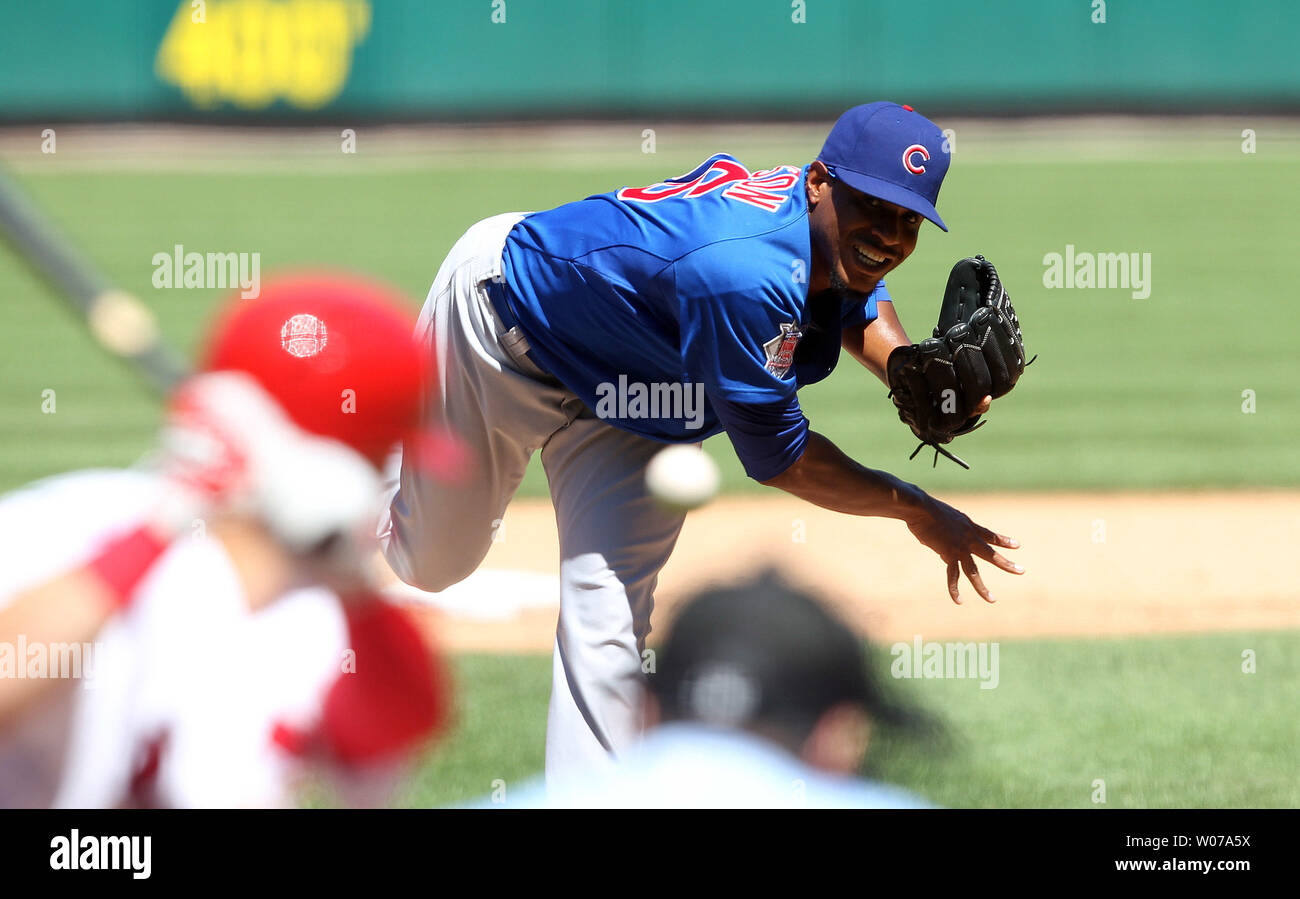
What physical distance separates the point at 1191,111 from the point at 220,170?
1318 centimetres

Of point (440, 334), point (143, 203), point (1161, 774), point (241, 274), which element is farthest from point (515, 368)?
point (143, 203)

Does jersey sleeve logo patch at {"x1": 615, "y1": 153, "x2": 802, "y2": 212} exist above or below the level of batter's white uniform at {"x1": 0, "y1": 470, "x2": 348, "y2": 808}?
above

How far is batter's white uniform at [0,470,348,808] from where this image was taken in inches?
53.9

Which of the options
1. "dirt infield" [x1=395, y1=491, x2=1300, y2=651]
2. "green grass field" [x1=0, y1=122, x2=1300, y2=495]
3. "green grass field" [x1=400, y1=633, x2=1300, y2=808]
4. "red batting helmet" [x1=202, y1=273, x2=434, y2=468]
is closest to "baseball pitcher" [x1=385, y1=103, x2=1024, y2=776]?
"green grass field" [x1=400, y1=633, x2=1300, y2=808]

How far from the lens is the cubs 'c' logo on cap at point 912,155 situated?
2799 millimetres

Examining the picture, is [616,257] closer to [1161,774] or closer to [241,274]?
[1161,774]

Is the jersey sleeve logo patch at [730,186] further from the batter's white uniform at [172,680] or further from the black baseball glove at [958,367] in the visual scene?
the batter's white uniform at [172,680]

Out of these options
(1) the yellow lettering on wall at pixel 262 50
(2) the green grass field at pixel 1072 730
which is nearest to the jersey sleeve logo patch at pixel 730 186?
(2) the green grass field at pixel 1072 730

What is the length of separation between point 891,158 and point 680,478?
81cm

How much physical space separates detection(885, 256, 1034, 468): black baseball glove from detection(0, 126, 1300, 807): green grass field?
789 millimetres

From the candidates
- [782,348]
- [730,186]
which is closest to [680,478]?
[782,348]

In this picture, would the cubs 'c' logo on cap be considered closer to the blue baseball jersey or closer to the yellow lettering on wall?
the blue baseball jersey

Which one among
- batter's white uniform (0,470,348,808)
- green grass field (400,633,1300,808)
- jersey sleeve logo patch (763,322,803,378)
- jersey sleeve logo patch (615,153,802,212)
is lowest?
green grass field (400,633,1300,808)

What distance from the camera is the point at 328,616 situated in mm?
1446
